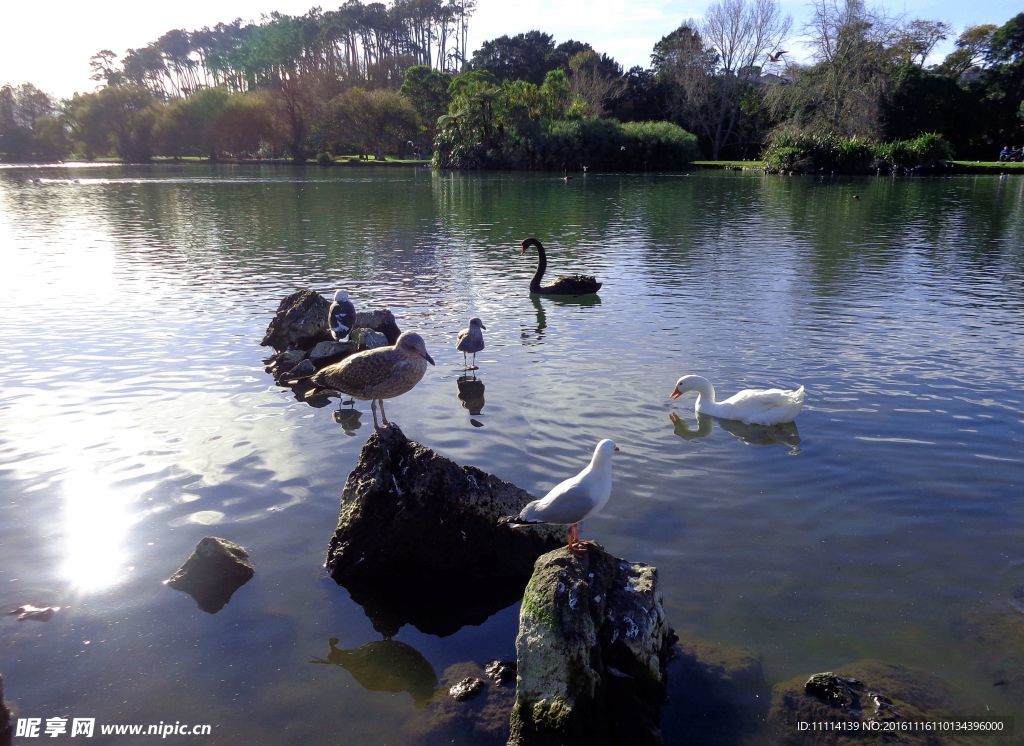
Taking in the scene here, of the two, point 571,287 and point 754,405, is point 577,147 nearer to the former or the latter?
point 571,287

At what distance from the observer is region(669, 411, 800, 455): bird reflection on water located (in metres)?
9.48

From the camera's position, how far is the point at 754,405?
9.77 meters

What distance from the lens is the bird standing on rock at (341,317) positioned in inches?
508

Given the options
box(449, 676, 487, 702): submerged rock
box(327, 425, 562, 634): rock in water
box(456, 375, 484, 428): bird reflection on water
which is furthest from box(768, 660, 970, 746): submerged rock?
box(456, 375, 484, 428): bird reflection on water

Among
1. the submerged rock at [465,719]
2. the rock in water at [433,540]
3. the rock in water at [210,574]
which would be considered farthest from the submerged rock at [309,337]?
the submerged rock at [465,719]

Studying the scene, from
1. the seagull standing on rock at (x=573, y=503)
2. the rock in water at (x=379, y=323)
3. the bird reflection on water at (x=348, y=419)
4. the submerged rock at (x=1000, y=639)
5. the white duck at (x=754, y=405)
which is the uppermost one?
the rock in water at (x=379, y=323)

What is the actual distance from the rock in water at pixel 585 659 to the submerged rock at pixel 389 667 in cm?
89

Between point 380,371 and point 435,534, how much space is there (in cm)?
220

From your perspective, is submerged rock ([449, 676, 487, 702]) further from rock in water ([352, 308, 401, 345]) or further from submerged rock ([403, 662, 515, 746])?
rock in water ([352, 308, 401, 345])

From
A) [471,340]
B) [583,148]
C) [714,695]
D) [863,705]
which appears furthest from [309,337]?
[583,148]

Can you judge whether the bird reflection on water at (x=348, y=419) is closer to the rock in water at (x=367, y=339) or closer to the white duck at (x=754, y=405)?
the rock in water at (x=367, y=339)

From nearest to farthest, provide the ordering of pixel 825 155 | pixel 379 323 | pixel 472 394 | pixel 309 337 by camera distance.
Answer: pixel 472 394 → pixel 309 337 → pixel 379 323 → pixel 825 155

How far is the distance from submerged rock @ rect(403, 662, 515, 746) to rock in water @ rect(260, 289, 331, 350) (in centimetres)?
950

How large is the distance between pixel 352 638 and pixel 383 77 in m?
121
